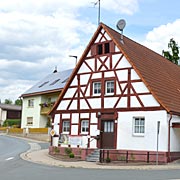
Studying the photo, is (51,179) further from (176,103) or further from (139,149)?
(176,103)

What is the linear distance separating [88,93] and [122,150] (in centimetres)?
507

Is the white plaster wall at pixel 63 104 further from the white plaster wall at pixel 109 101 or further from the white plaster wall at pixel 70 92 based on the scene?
the white plaster wall at pixel 109 101

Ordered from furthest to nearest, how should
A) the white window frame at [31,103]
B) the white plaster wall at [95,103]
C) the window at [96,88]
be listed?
the white window frame at [31,103] → the window at [96,88] → the white plaster wall at [95,103]

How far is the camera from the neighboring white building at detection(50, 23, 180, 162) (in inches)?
A: 903

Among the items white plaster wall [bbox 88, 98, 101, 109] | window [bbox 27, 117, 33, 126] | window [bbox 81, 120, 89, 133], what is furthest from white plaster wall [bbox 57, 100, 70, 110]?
window [bbox 27, 117, 33, 126]

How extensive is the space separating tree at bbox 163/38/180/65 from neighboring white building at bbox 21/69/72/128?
518 inches

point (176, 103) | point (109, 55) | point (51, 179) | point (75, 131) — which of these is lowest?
point (51, 179)

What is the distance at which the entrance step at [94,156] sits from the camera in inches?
934

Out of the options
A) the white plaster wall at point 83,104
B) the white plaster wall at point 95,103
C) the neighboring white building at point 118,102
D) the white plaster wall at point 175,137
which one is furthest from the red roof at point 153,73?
the white plaster wall at point 83,104

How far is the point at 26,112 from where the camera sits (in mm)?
54469

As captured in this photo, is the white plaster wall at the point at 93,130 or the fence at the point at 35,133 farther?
the fence at the point at 35,133

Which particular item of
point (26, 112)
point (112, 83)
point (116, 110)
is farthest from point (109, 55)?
point (26, 112)

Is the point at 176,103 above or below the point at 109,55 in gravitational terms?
below

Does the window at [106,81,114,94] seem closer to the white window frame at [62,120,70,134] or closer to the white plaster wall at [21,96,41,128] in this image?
the white window frame at [62,120,70,134]
